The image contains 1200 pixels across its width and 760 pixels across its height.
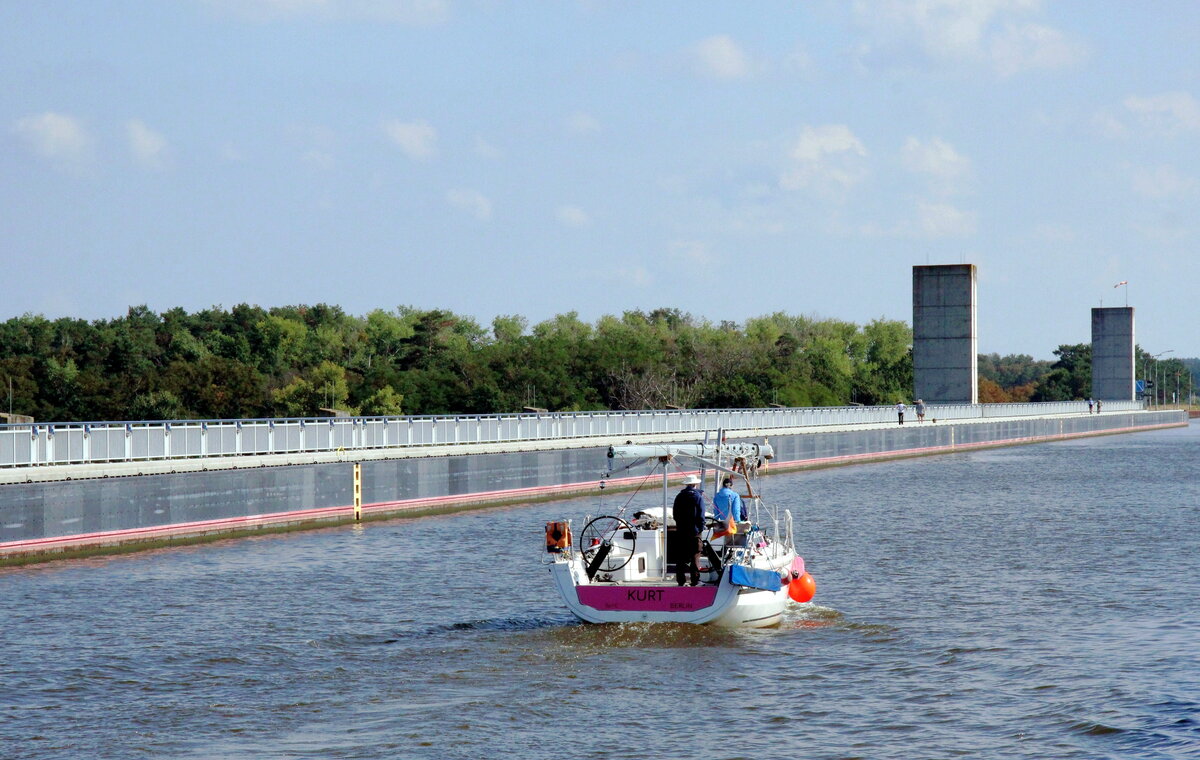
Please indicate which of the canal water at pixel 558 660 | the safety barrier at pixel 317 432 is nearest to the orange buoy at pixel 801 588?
the canal water at pixel 558 660

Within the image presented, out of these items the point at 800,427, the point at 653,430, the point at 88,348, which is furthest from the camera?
the point at 88,348

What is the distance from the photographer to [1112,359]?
172 m

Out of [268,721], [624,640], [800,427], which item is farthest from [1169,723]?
[800,427]

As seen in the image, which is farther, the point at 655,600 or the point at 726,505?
the point at 726,505

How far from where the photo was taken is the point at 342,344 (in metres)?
158

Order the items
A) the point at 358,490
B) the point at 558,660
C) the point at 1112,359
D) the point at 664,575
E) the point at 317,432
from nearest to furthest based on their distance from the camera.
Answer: the point at 558,660 < the point at 664,575 < the point at 358,490 < the point at 317,432 < the point at 1112,359

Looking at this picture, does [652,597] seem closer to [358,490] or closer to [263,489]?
[263,489]

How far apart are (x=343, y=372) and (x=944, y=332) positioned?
5095 cm

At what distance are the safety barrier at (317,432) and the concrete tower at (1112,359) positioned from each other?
9195 centimetres

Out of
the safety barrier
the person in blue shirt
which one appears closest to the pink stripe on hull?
the person in blue shirt

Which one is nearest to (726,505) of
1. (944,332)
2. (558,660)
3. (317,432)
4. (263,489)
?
(558,660)

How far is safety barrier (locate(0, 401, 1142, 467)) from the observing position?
39.4 meters

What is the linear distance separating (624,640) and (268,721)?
7.32m

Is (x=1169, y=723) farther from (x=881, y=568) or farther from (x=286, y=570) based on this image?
(x=286, y=570)
